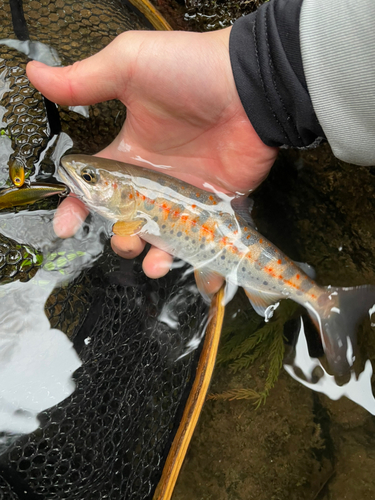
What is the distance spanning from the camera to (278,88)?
2.37 metres

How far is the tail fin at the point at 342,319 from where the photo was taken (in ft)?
9.13

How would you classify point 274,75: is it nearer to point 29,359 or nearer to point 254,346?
point 254,346

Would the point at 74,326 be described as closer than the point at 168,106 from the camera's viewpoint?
No

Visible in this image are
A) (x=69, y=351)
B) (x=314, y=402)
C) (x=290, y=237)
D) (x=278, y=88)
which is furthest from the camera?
(x=290, y=237)

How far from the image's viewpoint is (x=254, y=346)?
3.13 meters

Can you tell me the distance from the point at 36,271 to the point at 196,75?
5.51 feet

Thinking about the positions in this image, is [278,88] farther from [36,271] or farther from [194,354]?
[36,271]

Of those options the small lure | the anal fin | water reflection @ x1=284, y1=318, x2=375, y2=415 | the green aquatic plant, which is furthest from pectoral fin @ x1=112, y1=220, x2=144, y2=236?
water reflection @ x1=284, y1=318, x2=375, y2=415

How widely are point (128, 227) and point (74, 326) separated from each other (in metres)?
0.78

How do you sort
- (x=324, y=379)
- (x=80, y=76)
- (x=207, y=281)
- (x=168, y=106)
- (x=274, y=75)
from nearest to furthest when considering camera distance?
(x=80, y=76)
(x=274, y=75)
(x=168, y=106)
(x=207, y=281)
(x=324, y=379)

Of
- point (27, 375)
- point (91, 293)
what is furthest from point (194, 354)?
point (27, 375)

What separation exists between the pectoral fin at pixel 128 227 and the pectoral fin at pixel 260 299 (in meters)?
0.92

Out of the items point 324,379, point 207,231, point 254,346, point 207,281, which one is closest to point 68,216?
point 207,231

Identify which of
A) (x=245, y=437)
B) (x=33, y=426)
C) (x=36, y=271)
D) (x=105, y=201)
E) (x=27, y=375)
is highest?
(x=105, y=201)
